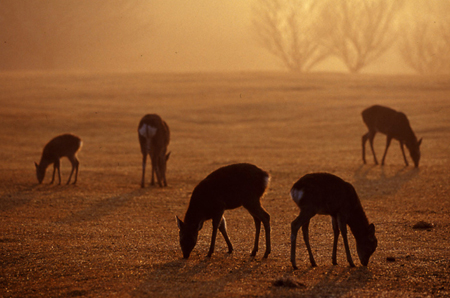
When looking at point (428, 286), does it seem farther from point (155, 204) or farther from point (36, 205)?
point (36, 205)

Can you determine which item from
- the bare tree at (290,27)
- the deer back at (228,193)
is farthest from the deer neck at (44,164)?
the bare tree at (290,27)

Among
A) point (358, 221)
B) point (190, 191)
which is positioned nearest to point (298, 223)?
point (358, 221)

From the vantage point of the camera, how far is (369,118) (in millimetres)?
16734

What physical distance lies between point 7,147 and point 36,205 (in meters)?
9.71

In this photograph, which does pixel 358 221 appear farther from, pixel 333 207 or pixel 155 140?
pixel 155 140

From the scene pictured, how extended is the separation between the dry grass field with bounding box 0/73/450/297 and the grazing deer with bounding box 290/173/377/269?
0.30 metres

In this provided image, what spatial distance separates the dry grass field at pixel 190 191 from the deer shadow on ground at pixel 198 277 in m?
0.02

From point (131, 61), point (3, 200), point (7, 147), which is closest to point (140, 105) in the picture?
point (7, 147)

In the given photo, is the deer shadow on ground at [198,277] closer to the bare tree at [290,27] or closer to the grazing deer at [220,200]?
the grazing deer at [220,200]

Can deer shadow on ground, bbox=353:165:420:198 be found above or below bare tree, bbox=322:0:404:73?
below

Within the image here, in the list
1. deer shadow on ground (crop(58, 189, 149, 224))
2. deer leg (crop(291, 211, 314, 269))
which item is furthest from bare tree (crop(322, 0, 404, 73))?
deer leg (crop(291, 211, 314, 269))

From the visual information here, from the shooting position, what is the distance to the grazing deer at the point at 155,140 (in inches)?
519

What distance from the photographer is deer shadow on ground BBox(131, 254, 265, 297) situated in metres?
5.54

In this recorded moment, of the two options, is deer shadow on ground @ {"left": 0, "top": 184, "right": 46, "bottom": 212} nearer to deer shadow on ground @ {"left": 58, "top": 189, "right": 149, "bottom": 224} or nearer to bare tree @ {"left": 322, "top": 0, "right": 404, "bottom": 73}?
deer shadow on ground @ {"left": 58, "top": 189, "right": 149, "bottom": 224}
